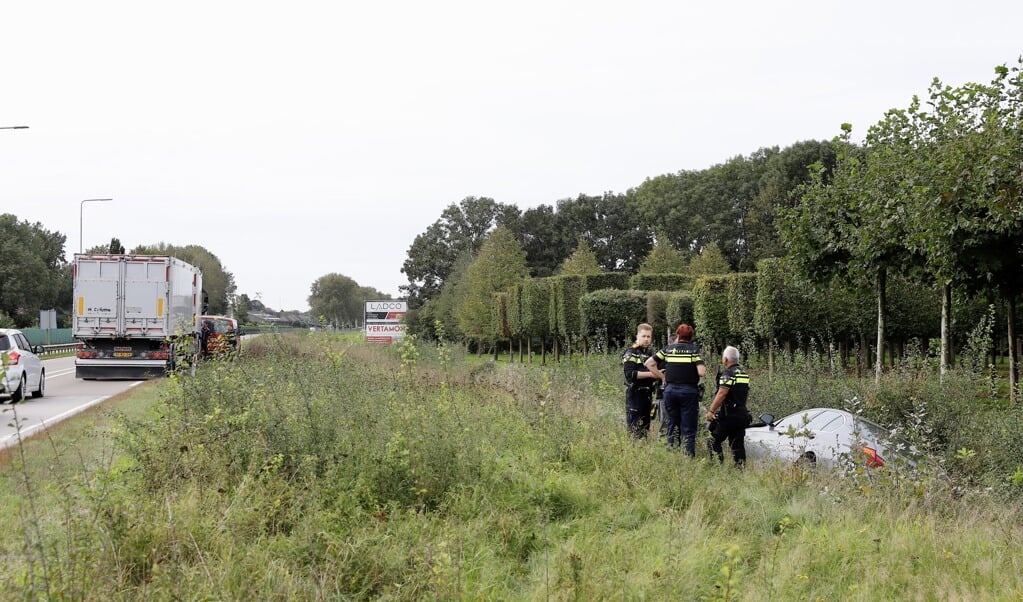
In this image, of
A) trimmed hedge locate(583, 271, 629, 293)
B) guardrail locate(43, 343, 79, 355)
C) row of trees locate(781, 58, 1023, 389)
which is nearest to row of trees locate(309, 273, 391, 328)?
A: guardrail locate(43, 343, 79, 355)

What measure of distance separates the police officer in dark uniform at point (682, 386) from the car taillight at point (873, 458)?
1860 mm

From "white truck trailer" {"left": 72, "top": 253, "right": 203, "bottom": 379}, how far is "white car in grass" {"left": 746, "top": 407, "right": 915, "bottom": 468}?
16.8 meters

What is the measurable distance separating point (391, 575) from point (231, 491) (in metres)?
1.95

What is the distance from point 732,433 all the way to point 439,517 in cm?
466

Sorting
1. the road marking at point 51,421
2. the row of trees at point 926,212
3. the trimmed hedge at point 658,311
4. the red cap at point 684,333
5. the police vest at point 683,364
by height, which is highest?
the row of trees at point 926,212

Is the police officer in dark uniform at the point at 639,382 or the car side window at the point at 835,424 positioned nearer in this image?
the car side window at the point at 835,424

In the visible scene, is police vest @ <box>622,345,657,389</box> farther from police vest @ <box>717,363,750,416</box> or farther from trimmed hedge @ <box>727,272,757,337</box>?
trimmed hedge @ <box>727,272,757,337</box>

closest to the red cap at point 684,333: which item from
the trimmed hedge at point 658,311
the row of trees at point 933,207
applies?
the row of trees at point 933,207

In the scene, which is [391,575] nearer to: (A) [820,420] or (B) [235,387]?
(B) [235,387]

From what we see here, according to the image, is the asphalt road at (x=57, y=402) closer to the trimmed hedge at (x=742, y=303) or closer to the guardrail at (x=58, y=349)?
the trimmed hedge at (x=742, y=303)

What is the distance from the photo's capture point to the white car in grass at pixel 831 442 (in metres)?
8.17

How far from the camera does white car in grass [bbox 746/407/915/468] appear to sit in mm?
8172

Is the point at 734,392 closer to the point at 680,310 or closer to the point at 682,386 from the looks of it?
the point at 682,386

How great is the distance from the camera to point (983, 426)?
1089cm
